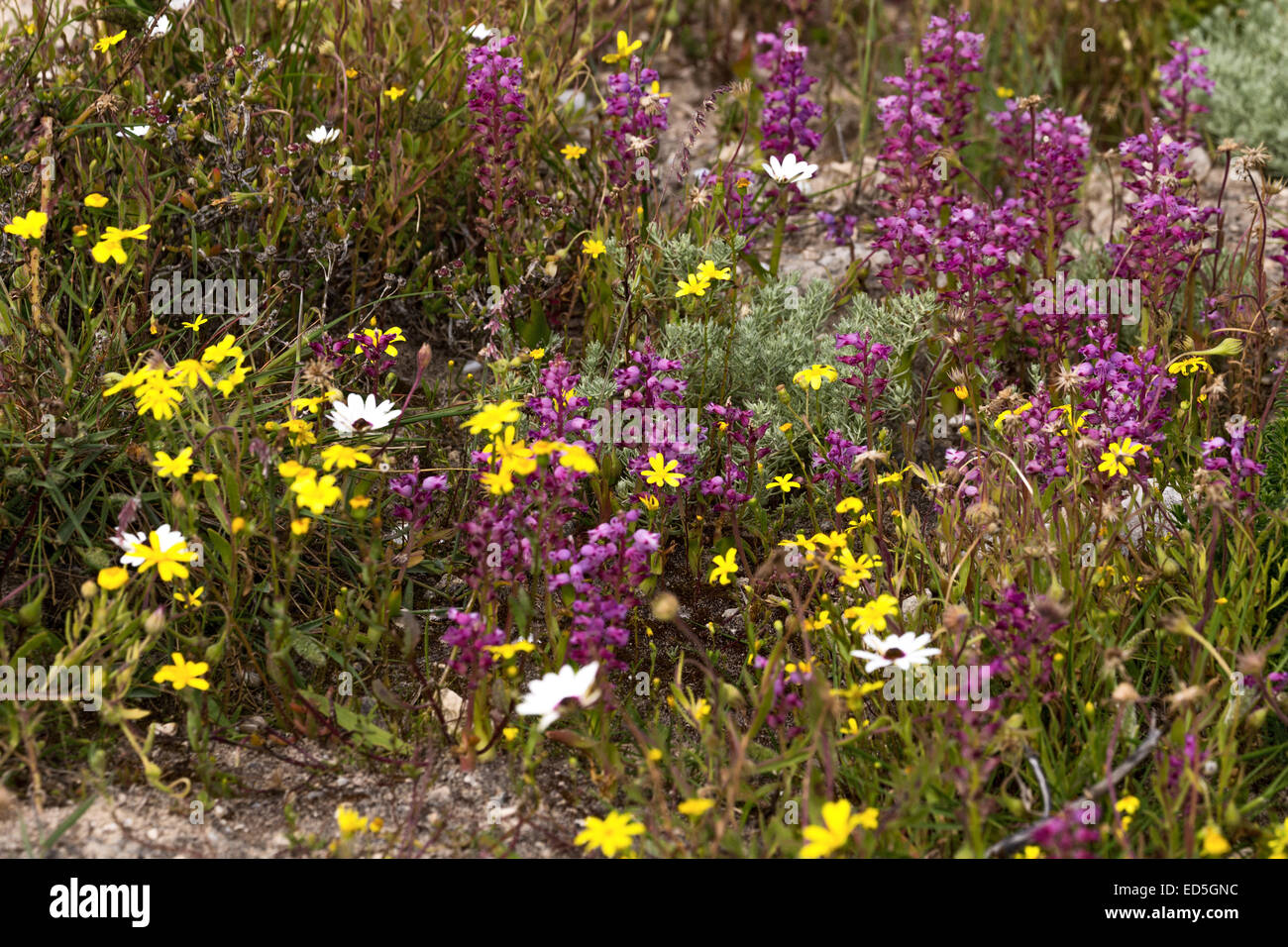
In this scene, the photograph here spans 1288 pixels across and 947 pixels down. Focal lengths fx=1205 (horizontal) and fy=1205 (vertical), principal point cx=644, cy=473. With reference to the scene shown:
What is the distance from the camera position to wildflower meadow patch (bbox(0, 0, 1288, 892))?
2301 mm

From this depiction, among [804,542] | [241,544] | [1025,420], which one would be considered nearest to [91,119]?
[241,544]

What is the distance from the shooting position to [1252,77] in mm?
5039

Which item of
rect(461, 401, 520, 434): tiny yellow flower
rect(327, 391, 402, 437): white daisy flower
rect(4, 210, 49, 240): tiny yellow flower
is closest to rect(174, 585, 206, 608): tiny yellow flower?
rect(327, 391, 402, 437): white daisy flower

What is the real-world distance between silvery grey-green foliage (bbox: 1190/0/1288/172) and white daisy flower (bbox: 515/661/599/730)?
3.95 meters

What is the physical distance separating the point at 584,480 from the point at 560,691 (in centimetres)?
101

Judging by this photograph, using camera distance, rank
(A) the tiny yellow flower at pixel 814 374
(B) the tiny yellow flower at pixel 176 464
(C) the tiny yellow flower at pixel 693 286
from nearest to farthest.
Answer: (B) the tiny yellow flower at pixel 176 464
(A) the tiny yellow flower at pixel 814 374
(C) the tiny yellow flower at pixel 693 286

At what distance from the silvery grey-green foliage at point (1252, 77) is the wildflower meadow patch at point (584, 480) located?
782mm

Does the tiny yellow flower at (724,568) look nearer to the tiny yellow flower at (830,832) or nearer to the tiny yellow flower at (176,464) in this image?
the tiny yellow flower at (830,832)

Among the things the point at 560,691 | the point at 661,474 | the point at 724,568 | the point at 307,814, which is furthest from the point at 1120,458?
the point at 307,814

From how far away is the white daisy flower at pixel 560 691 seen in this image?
2.10m

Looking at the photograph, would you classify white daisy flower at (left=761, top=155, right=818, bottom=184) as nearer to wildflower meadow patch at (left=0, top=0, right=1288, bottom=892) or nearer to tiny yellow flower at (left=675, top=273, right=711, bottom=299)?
wildflower meadow patch at (left=0, top=0, right=1288, bottom=892)

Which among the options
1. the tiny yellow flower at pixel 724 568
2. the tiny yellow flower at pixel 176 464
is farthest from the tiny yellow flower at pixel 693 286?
the tiny yellow flower at pixel 176 464

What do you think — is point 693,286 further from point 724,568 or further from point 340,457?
point 340,457

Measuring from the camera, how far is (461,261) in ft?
12.1
